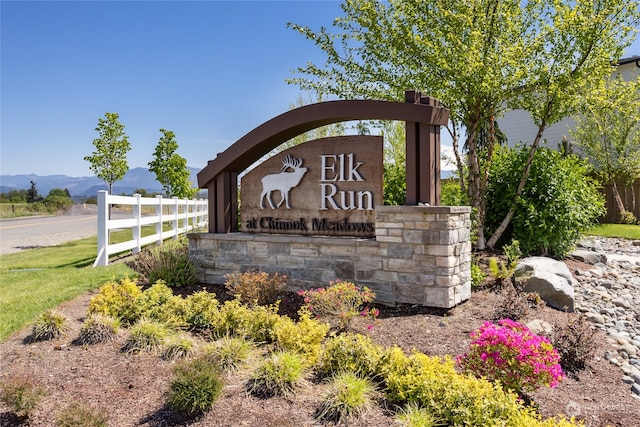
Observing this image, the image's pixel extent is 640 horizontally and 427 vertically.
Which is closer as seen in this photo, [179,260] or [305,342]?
[305,342]

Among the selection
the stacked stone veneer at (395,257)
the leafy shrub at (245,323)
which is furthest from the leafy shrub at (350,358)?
the stacked stone veneer at (395,257)

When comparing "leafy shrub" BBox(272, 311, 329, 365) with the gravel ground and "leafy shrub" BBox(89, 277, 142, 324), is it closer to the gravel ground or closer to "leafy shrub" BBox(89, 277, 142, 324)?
"leafy shrub" BBox(89, 277, 142, 324)

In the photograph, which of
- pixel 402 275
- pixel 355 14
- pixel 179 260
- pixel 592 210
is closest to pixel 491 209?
pixel 592 210

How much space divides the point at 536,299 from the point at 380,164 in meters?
2.78

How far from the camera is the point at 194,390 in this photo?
134 inches

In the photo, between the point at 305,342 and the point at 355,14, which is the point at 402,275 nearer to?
the point at 305,342

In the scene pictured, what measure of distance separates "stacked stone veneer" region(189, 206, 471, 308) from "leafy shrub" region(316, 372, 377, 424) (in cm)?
254

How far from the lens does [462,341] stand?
4922 mm

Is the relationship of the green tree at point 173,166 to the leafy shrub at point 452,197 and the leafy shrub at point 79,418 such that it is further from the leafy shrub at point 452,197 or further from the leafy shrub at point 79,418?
the leafy shrub at point 79,418

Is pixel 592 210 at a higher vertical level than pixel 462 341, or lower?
higher

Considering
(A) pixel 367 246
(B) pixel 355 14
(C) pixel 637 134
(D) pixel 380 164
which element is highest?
(B) pixel 355 14

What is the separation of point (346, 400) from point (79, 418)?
1.84m

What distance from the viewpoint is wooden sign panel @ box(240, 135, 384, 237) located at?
21.6ft

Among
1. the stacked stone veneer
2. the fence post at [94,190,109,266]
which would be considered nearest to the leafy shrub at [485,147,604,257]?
the stacked stone veneer
